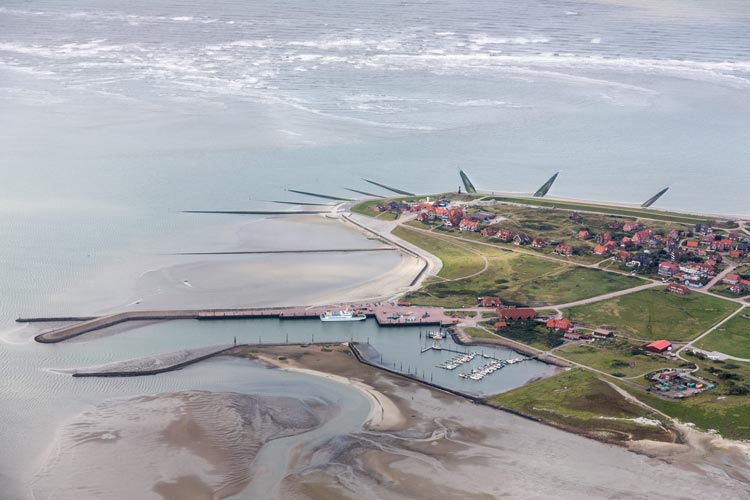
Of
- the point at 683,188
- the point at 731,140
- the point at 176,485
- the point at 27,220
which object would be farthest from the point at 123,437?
the point at 731,140

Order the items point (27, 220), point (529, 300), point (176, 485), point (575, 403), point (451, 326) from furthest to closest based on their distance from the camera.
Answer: point (27, 220)
point (529, 300)
point (451, 326)
point (575, 403)
point (176, 485)

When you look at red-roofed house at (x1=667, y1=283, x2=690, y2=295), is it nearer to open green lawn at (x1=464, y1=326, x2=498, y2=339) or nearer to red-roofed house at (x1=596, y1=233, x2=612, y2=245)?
red-roofed house at (x1=596, y1=233, x2=612, y2=245)

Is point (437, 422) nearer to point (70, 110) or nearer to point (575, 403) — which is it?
point (575, 403)

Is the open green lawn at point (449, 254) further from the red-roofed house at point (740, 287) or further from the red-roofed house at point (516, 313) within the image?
the red-roofed house at point (740, 287)

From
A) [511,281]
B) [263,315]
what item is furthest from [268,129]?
[263,315]

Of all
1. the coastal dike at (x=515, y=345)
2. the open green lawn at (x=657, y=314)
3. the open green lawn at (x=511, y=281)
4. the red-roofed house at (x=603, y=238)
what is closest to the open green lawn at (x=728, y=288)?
the open green lawn at (x=657, y=314)
